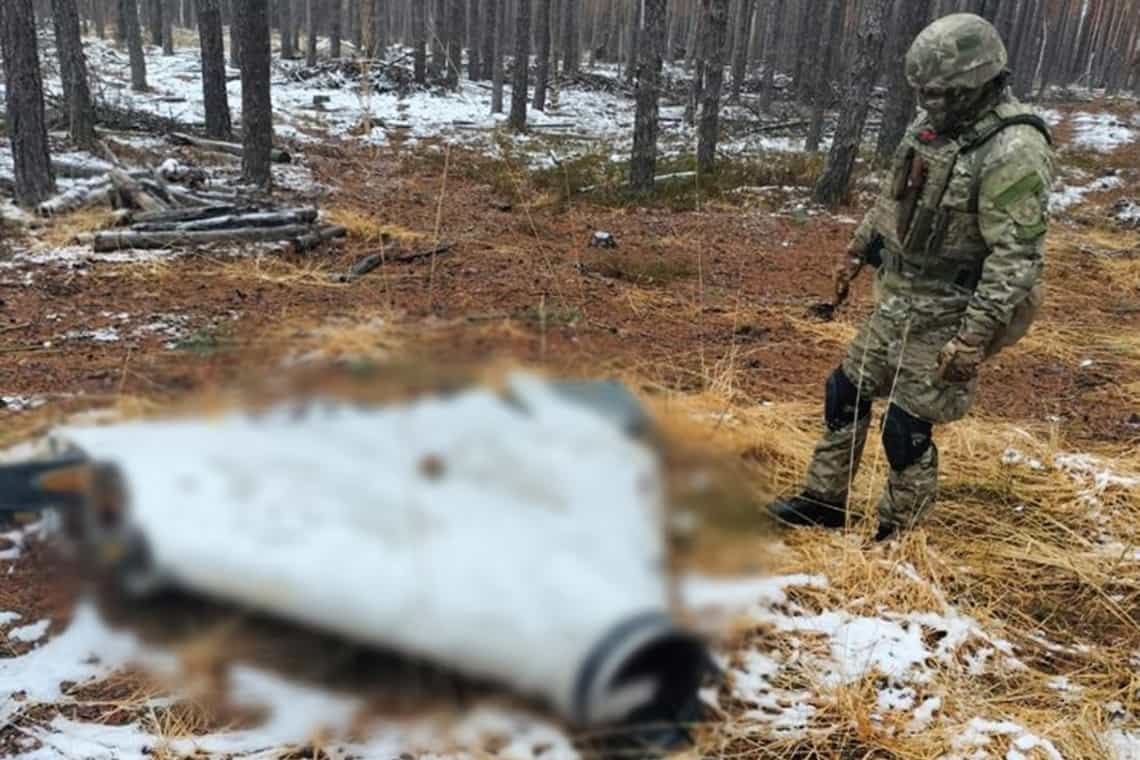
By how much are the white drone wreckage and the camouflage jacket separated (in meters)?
2.60

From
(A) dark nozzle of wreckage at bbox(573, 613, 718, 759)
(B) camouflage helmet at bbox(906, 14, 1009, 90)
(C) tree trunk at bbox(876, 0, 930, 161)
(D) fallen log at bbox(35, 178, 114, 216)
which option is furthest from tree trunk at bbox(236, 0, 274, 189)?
(A) dark nozzle of wreckage at bbox(573, 613, 718, 759)

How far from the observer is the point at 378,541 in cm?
46

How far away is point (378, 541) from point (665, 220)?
9.80 metres

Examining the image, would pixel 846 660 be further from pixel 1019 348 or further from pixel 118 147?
pixel 118 147

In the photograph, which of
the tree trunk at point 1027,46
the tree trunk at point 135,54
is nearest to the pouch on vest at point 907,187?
the tree trunk at point 135,54

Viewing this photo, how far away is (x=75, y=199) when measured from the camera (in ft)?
25.8

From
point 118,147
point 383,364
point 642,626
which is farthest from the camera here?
point 118,147

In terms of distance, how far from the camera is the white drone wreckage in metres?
0.44

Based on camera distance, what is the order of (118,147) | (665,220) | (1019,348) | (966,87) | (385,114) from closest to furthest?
(966,87) → (1019,348) → (665,220) → (118,147) → (385,114)

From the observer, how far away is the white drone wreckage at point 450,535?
436mm

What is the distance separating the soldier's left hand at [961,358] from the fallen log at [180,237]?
584cm

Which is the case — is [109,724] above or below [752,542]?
below

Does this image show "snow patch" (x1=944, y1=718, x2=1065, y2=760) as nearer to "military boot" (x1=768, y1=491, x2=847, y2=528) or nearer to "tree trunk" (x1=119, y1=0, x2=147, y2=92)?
"military boot" (x1=768, y1=491, x2=847, y2=528)

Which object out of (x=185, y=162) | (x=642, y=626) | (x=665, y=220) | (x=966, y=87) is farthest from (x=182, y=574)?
(x=185, y=162)
